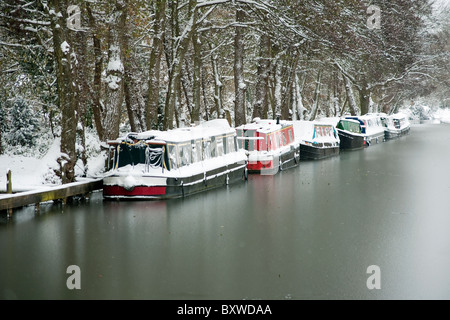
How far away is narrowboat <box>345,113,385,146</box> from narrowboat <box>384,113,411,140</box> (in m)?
0.89

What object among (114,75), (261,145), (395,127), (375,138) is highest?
(114,75)

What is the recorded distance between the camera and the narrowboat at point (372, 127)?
42656mm

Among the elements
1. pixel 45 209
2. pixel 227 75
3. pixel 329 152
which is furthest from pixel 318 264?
pixel 227 75

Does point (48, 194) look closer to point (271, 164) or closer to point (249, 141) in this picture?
point (249, 141)

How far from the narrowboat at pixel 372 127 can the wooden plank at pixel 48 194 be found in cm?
2670

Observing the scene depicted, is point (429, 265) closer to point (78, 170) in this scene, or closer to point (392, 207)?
point (392, 207)

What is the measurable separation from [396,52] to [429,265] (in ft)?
81.3

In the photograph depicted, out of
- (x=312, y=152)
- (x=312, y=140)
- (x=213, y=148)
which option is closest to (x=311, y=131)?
(x=312, y=140)

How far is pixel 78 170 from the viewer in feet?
67.0

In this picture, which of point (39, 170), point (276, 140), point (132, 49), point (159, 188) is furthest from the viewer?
point (132, 49)

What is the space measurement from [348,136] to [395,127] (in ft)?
58.4

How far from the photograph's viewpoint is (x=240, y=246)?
1281 cm

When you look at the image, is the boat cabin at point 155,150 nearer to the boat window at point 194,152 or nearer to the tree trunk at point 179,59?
the boat window at point 194,152
